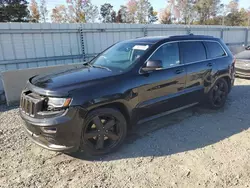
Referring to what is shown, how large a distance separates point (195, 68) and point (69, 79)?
2606mm

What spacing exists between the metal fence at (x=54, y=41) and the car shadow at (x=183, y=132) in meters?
5.50

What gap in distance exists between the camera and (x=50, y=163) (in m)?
3.12

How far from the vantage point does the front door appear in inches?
139

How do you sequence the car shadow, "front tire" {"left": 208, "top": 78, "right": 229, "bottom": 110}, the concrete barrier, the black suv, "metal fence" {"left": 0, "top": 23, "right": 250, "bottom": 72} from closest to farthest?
the black suv
the car shadow
"front tire" {"left": 208, "top": 78, "right": 229, "bottom": 110}
the concrete barrier
"metal fence" {"left": 0, "top": 23, "right": 250, "bottom": 72}

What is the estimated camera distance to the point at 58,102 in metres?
2.80

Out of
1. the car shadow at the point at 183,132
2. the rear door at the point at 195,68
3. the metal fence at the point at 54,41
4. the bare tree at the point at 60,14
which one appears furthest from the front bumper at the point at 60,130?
the bare tree at the point at 60,14

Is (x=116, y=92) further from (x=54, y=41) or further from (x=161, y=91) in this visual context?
(x=54, y=41)

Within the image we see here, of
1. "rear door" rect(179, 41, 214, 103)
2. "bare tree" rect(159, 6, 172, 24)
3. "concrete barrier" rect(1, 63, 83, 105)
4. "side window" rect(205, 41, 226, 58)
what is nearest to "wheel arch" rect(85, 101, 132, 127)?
"rear door" rect(179, 41, 214, 103)

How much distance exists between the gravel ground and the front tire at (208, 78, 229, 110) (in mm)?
660

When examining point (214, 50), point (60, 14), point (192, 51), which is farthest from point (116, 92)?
point (60, 14)

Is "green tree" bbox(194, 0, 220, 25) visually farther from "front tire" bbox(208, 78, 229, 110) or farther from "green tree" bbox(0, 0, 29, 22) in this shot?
"front tire" bbox(208, 78, 229, 110)

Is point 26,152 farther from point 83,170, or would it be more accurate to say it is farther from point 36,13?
point 36,13

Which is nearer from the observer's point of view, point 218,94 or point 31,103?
point 31,103

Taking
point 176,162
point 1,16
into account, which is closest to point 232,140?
point 176,162
